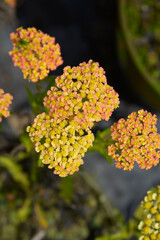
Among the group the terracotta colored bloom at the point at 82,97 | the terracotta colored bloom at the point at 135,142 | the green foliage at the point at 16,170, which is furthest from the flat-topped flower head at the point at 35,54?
the green foliage at the point at 16,170

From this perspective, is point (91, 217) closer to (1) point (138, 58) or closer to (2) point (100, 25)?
(1) point (138, 58)

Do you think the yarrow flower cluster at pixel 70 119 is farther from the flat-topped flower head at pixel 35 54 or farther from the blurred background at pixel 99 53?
the blurred background at pixel 99 53

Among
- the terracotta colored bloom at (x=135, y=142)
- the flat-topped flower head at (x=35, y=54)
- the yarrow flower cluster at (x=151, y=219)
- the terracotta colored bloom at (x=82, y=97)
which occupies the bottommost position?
the yarrow flower cluster at (x=151, y=219)

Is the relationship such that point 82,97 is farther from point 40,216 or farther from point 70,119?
point 40,216

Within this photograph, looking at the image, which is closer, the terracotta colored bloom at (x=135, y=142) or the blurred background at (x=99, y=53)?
the terracotta colored bloom at (x=135, y=142)

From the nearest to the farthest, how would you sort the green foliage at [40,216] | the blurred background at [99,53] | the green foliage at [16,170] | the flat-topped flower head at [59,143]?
the flat-topped flower head at [59,143] → the green foliage at [16,170] → the green foliage at [40,216] → the blurred background at [99,53]

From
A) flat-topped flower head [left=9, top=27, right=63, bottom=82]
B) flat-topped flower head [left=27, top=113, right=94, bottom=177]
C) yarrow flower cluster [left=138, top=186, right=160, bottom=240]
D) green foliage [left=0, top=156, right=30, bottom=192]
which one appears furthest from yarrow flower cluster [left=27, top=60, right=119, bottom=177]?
green foliage [left=0, top=156, right=30, bottom=192]

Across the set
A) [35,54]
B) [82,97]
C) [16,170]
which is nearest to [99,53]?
[16,170]
